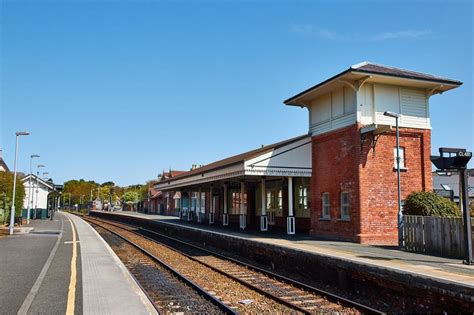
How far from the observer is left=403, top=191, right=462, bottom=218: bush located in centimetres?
1473

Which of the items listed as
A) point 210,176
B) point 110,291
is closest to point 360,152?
point 210,176

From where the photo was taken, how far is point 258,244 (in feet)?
52.0

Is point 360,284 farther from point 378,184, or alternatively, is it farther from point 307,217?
point 307,217

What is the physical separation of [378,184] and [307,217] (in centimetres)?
618

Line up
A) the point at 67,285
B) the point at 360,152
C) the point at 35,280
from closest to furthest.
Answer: the point at 67,285, the point at 35,280, the point at 360,152

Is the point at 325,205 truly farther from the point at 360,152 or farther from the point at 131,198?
the point at 131,198

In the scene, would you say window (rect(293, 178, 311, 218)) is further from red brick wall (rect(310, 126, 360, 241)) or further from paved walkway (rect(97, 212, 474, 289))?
paved walkway (rect(97, 212, 474, 289))

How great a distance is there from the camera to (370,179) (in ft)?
56.0

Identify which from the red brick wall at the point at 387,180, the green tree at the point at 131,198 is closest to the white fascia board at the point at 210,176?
the red brick wall at the point at 387,180

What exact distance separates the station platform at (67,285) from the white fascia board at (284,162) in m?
7.79

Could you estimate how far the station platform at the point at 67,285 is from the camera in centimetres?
759

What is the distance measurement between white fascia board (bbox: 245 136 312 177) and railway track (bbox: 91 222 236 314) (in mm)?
6603

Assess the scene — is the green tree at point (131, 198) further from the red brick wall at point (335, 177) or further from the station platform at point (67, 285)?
the station platform at point (67, 285)

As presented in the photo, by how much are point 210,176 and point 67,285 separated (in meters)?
16.5
